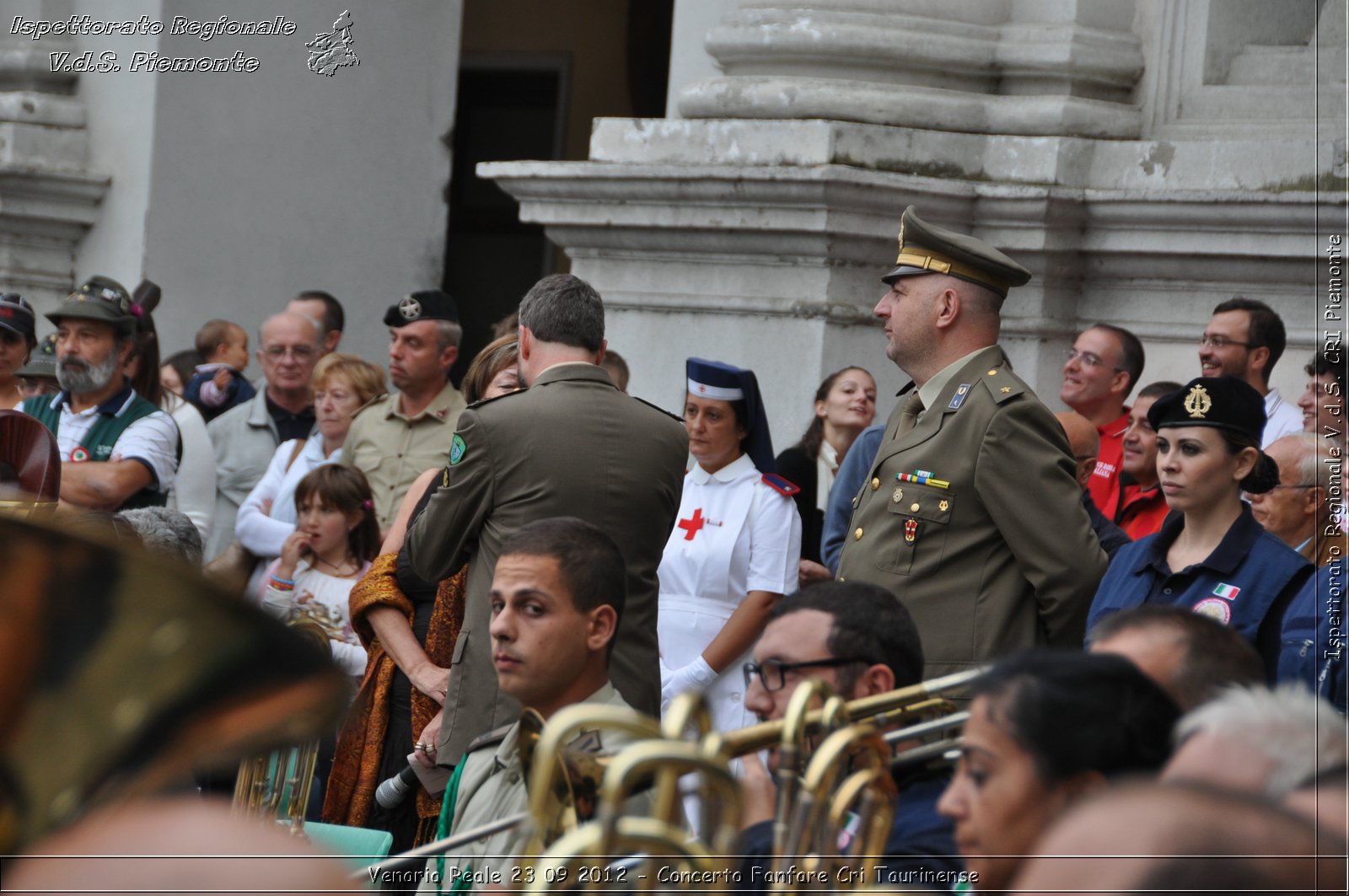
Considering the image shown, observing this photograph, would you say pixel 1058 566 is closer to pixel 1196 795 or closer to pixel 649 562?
pixel 649 562

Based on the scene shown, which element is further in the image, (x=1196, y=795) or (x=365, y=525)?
(x=365, y=525)

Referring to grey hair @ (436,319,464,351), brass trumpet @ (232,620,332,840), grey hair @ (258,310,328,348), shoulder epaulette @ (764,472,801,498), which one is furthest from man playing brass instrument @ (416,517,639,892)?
grey hair @ (258,310,328,348)

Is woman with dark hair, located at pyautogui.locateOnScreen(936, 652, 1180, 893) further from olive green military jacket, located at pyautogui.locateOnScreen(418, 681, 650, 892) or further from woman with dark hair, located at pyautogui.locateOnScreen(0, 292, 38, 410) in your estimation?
woman with dark hair, located at pyautogui.locateOnScreen(0, 292, 38, 410)

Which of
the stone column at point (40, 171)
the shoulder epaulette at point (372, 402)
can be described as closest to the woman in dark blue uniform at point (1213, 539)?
the shoulder epaulette at point (372, 402)

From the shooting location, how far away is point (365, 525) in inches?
233

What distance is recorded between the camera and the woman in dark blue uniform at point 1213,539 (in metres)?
3.90

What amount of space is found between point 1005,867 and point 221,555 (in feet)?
16.4

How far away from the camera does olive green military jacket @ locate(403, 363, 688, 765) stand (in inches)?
169

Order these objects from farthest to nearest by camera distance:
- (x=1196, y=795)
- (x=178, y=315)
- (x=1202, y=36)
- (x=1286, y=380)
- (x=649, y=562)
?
1. (x=178, y=315)
2. (x=1202, y=36)
3. (x=1286, y=380)
4. (x=649, y=562)
5. (x=1196, y=795)

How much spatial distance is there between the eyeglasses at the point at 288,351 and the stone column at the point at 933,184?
58.1 inches

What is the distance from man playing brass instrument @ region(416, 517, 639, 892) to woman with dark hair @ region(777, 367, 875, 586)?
6.81 feet

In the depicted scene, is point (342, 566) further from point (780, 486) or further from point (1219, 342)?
point (1219, 342)

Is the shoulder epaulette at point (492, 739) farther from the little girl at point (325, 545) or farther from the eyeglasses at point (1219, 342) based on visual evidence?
the eyeglasses at point (1219, 342)

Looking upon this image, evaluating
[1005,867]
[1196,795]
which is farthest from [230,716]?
[1005,867]
